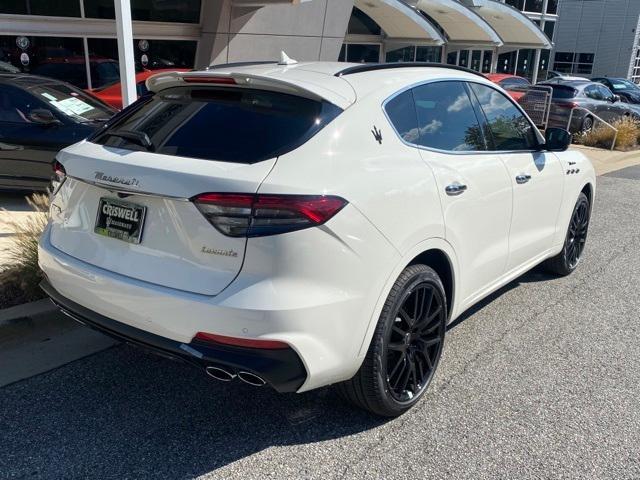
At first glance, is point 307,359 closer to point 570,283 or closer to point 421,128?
point 421,128

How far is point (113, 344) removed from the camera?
13.2 ft

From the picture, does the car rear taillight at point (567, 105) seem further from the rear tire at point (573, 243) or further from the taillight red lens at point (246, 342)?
the taillight red lens at point (246, 342)

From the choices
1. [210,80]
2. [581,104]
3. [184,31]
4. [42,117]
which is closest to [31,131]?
[42,117]

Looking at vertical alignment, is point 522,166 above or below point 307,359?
above

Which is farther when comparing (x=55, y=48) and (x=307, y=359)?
(x=55, y=48)

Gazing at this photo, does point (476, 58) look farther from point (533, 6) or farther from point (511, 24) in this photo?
point (533, 6)

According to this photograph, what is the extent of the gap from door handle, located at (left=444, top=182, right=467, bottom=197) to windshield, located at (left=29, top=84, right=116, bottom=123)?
5.27m

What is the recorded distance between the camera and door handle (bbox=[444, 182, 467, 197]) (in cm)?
344

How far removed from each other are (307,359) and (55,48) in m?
12.3

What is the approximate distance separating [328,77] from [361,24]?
21341 millimetres

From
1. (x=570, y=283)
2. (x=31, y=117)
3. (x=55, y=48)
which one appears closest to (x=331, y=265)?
(x=570, y=283)

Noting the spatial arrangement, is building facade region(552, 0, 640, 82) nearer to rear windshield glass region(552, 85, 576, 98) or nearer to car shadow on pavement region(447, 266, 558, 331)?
rear windshield glass region(552, 85, 576, 98)

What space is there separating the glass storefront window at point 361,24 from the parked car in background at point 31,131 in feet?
56.4

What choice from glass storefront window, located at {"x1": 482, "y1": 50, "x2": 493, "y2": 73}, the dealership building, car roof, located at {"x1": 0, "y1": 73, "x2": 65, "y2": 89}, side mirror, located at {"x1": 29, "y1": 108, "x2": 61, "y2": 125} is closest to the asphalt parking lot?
side mirror, located at {"x1": 29, "y1": 108, "x2": 61, "y2": 125}
